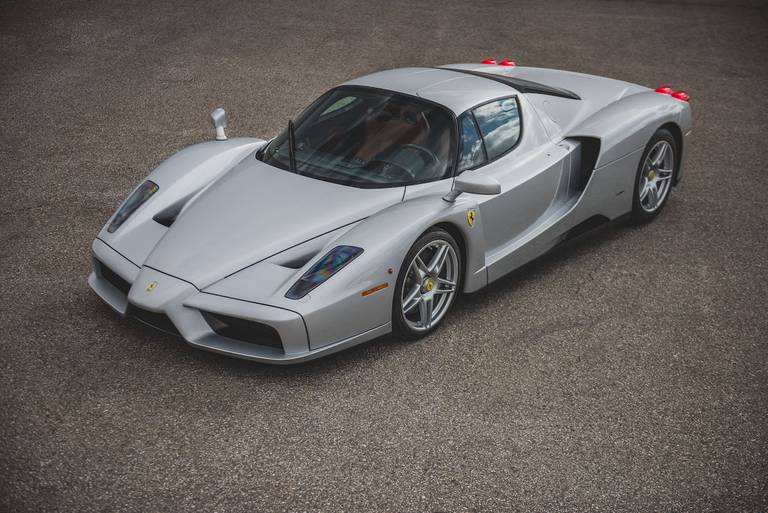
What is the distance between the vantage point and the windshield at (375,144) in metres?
4.53

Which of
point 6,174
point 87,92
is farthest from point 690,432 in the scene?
point 87,92

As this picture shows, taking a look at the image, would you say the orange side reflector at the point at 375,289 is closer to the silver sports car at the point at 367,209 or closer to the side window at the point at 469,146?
the silver sports car at the point at 367,209

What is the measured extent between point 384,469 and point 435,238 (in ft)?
4.50

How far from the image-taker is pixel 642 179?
19.3 ft

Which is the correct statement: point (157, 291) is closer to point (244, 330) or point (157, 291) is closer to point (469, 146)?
point (244, 330)

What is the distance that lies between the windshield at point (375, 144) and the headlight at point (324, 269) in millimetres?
623

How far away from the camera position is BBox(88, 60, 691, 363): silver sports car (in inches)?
152

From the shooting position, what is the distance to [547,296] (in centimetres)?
501

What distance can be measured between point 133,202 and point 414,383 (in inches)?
81.2

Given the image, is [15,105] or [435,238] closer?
[435,238]

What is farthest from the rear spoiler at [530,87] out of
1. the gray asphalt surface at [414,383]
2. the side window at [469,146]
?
the gray asphalt surface at [414,383]

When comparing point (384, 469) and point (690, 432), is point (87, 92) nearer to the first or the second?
point (384, 469)

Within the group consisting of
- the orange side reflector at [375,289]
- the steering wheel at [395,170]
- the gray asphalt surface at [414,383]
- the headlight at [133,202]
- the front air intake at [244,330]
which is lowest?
the gray asphalt surface at [414,383]

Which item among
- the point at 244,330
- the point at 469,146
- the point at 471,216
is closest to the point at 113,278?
the point at 244,330
